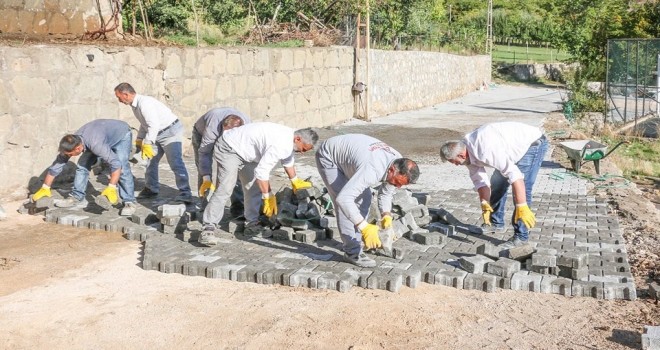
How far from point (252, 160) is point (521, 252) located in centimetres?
259

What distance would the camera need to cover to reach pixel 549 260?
230 inches

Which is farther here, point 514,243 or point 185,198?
point 185,198

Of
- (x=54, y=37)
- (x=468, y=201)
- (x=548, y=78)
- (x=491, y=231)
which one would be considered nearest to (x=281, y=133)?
(x=491, y=231)

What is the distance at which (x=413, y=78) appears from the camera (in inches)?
922

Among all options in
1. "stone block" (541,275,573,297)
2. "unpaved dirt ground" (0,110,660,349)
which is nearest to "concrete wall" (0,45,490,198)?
"unpaved dirt ground" (0,110,660,349)

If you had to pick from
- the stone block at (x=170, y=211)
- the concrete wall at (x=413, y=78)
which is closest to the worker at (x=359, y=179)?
the stone block at (x=170, y=211)

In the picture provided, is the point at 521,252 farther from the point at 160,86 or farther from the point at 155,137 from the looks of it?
the point at 160,86

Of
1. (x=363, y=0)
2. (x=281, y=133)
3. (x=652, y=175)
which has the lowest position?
(x=652, y=175)

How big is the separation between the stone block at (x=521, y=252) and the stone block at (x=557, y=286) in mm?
331

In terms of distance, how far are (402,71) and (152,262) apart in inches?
660

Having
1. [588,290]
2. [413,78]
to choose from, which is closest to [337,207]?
[588,290]

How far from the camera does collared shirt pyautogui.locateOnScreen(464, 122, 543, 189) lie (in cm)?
639

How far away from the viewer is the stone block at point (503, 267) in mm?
5797

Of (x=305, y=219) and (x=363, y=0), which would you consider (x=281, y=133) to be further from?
(x=363, y=0)
